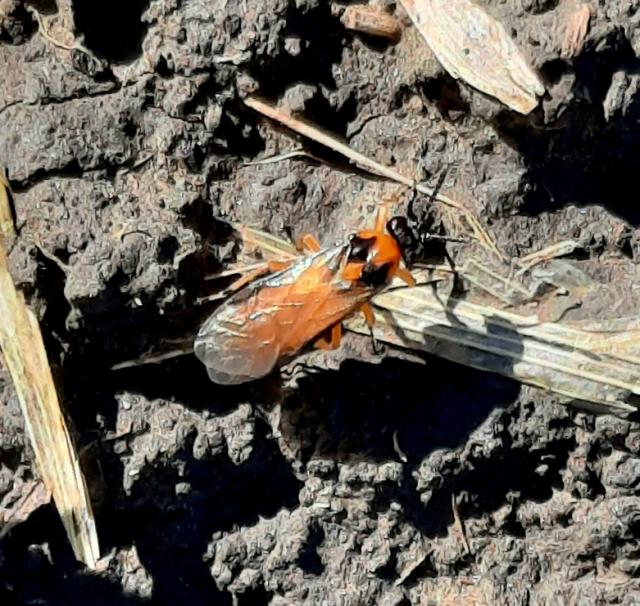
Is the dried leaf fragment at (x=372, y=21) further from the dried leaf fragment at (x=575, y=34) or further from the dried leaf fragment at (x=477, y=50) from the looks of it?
the dried leaf fragment at (x=575, y=34)

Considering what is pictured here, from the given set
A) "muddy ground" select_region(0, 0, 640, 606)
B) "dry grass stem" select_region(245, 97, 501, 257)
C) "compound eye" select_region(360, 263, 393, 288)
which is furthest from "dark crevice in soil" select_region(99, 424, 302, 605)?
"dry grass stem" select_region(245, 97, 501, 257)

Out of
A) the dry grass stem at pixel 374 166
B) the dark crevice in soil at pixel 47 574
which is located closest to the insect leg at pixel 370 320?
the dry grass stem at pixel 374 166

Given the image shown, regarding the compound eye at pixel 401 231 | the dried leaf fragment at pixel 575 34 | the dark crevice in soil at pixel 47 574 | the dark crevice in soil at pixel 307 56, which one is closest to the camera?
the dried leaf fragment at pixel 575 34

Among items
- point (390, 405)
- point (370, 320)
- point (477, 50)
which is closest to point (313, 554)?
point (390, 405)

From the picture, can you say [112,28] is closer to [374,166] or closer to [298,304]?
[374,166]

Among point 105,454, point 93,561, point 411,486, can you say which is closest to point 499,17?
point 411,486

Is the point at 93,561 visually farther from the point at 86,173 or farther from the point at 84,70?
the point at 84,70
